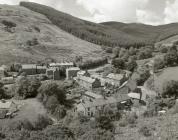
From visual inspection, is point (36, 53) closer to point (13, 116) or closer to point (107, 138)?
point (13, 116)

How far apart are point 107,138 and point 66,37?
125027 millimetres

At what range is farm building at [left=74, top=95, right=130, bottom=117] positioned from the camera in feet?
155

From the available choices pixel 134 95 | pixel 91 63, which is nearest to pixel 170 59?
pixel 134 95

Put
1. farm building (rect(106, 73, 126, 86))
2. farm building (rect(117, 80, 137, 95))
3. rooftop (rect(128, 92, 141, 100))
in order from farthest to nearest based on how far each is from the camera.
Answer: farm building (rect(106, 73, 126, 86)) → farm building (rect(117, 80, 137, 95)) → rooftop (rect(128, 92, 141, 100))

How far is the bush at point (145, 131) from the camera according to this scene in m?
36.0

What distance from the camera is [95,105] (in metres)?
48.0

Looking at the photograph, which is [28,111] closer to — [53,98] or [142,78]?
[53,98]

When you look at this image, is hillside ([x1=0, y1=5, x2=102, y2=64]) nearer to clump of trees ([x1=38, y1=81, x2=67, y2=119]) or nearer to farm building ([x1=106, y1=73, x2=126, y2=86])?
farm building ([x1=106, y1=73, x2=126, y2=86])

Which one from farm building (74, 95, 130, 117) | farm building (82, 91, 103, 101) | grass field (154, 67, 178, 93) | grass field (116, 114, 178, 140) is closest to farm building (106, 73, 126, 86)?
grass field (154, 67, 178, 93)

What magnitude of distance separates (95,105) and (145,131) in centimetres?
1369

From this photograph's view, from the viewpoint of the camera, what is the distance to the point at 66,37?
154 m

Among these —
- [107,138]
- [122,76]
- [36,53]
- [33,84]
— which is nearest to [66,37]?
[36,53]

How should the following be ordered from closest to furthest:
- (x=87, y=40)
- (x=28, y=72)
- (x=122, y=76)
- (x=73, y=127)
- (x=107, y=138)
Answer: (x=107, y=138) → (x=73, y=127) → (x=122, y=76) → (x=28, y=72) → (x=87, y=40)

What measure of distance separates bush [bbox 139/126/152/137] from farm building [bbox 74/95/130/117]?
11293 mm
